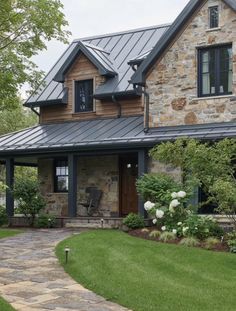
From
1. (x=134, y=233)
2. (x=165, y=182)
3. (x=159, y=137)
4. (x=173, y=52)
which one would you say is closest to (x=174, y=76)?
(x=173, y=52)

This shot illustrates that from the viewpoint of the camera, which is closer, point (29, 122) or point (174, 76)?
point (174, 76)

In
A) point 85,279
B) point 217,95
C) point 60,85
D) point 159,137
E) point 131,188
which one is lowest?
point 85,279

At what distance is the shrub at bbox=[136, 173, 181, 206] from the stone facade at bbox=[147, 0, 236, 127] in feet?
7.64

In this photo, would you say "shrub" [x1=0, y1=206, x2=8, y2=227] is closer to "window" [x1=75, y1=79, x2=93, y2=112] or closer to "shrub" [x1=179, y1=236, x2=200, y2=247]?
"window" [x1=75, y1=79, x2=93, y2=112]

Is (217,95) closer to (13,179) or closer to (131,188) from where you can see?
(131,188)

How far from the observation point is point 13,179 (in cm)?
1939

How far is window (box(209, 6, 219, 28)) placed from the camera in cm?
1619

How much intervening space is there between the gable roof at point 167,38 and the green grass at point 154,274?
6431 millimetres

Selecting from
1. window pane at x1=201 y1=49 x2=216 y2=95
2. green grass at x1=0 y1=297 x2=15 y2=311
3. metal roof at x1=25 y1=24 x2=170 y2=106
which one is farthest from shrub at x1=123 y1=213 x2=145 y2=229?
green grass at x1=0 y1=297 x2=15 y2=311

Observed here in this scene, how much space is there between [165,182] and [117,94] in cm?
551

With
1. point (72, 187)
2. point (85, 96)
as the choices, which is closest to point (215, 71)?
point (72, 187)

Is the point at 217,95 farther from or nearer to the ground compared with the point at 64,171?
farther from the ground

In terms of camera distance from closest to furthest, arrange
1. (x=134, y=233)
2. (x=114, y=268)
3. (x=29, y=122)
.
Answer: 1. (x=114, y=268)
2. (x=134, y=233)
3. (x=29, y=122)

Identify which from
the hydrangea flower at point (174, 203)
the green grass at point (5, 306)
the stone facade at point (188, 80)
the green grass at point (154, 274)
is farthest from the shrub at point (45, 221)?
→ the green grass at point (5, 306)
